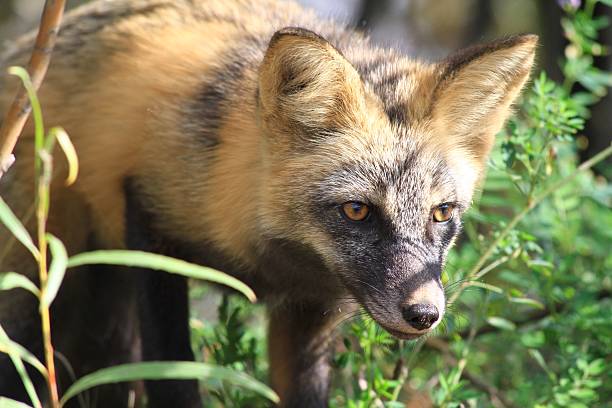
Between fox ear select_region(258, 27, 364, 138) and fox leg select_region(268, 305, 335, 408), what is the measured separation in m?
1.26

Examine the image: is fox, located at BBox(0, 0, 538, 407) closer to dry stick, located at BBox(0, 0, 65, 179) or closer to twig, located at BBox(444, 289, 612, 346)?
dry stick, located at BBox(0, 0, 65, 179)

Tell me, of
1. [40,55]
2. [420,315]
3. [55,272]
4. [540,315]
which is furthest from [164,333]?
[540,315]

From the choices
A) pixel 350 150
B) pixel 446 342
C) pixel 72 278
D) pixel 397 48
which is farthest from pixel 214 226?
pixel 446 342

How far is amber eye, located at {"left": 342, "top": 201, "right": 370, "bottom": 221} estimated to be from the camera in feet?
14.0

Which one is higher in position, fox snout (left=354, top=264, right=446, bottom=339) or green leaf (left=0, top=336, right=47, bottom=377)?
green leaf (left=0, top=336, right=47, bottom=377)

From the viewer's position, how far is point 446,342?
20.9ft

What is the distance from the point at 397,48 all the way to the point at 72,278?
8.37 feet

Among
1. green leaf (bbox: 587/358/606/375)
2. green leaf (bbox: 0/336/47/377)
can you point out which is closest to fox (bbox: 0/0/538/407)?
green leaf (bbox: 587/358/606/375)

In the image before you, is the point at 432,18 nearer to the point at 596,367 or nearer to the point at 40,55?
the point at 596,367

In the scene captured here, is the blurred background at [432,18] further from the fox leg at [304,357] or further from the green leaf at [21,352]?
the green leaf at [21,352]

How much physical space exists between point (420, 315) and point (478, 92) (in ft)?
4.48

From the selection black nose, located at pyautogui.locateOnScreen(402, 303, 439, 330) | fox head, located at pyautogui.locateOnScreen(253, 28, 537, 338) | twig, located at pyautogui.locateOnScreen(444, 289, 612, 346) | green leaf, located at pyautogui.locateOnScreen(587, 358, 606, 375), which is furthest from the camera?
twig, located at pyautogui.locateOnScreen(444, 289, 612, 346)

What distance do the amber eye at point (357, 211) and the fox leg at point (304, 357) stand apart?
1.10m

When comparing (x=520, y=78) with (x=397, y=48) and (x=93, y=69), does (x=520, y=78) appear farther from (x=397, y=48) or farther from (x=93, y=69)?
(x=93, y=69)
